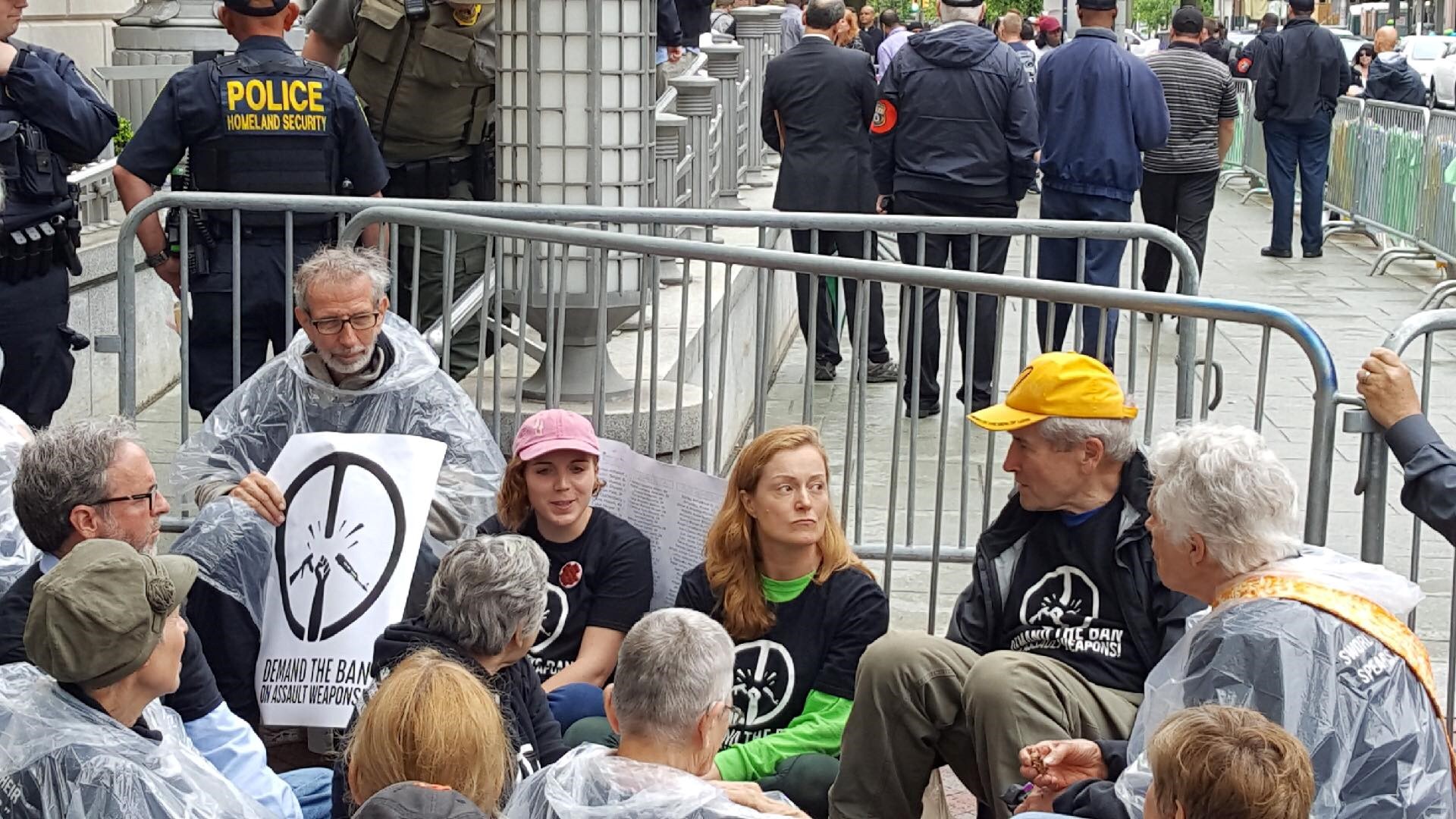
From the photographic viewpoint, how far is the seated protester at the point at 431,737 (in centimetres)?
280

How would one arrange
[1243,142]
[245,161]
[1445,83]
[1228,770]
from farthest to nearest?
[1445,83] → [1243,142] → [245,161] → [1228,770]

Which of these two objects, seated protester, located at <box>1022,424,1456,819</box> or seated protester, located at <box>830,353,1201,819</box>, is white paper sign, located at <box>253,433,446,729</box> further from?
seated protester, located at <box>1022,424,1456,819</box>

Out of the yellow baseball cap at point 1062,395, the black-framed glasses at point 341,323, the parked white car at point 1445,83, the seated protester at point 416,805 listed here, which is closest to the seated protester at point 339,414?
the black-framed glasses at point 341,323

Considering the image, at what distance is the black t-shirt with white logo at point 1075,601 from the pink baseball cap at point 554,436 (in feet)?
3.71

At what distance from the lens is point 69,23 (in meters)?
10.1

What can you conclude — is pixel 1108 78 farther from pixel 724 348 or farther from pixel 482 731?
pixel 482 731

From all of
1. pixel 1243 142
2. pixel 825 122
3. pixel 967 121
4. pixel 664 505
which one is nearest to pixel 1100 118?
pixel 967 121

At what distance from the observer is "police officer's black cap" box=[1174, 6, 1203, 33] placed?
1063cm

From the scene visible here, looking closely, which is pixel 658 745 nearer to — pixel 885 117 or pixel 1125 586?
pixel 1125 586

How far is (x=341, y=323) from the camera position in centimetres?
468

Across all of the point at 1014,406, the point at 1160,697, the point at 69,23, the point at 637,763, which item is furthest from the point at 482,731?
the point at 69,23

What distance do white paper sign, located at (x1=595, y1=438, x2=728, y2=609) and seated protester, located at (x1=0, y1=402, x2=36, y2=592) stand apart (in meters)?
1.50

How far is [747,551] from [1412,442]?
1.47 m

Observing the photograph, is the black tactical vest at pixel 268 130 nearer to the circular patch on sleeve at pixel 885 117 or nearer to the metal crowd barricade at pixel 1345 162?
the circular patch on sleeve at pixel 885 117
